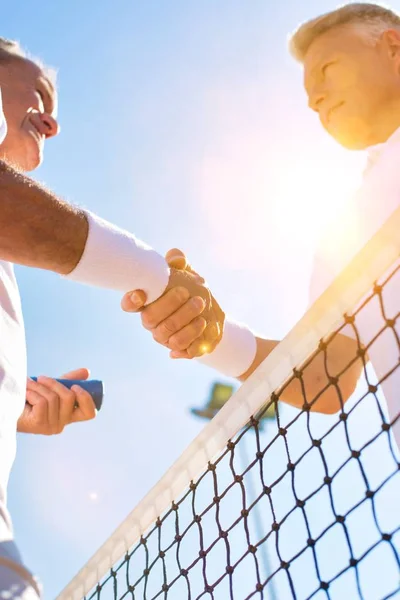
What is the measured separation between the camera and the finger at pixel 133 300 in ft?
10.7

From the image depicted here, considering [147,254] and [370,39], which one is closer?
[147,254]

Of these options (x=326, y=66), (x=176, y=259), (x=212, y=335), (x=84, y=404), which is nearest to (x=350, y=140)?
(x=326, y=66)

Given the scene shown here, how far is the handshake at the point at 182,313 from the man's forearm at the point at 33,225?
722 millimetres

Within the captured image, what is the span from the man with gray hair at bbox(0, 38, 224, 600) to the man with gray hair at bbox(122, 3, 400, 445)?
0.18 metres

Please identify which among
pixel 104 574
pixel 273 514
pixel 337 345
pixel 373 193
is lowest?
pixel 104 574

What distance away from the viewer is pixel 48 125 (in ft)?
13.4

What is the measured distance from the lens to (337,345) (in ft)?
12.6

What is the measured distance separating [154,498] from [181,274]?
51.3 inches

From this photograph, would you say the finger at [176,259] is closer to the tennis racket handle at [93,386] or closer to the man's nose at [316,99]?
the tennis racket handle at [93,386]

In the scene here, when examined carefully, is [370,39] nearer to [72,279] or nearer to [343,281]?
[343,281]

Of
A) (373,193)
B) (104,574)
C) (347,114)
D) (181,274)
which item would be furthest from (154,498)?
(347,114)

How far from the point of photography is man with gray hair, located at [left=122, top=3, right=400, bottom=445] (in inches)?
133

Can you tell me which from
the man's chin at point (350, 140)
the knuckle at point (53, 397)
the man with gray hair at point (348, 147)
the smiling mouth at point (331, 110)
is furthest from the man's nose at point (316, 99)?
the knuckle at point (53, 397)

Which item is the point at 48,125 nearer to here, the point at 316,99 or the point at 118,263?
the point at 118,263
